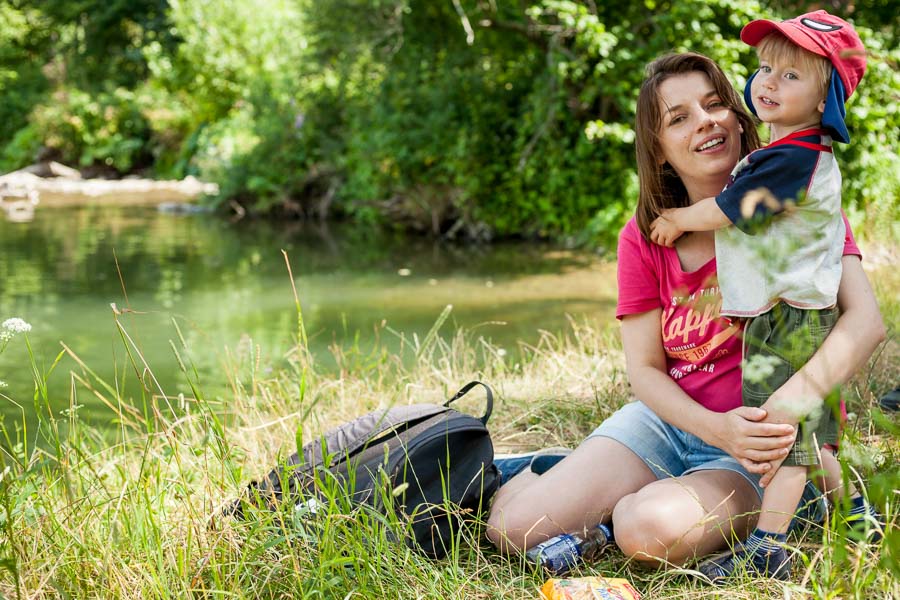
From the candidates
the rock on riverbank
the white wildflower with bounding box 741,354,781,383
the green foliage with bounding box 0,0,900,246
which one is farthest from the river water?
the rock on riverbank

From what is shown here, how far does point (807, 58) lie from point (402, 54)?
913cm

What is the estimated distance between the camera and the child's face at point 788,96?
75.0 inches

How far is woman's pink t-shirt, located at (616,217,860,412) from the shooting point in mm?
2143

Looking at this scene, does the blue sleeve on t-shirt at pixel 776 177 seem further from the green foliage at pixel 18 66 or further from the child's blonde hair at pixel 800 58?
the green foliage at pixel 18 66

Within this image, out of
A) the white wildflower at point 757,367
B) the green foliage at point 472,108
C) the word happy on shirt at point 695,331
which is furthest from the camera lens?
the green foliage at point 472,108

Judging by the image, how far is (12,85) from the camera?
22.0 meters

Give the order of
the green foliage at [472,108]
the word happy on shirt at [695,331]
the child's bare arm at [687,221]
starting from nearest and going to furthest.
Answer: the child's bare arm at [687,221]
the word happy on shirt at [695,331]
the green foliage at [472,108]

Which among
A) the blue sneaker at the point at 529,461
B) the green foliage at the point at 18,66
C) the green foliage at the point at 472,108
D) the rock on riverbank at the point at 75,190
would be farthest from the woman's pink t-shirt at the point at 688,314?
the green foliage at the point at 18,66

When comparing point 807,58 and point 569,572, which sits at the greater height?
point 807,58

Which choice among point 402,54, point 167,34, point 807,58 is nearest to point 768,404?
point 807,58

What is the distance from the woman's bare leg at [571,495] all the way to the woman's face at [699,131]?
2.30 ft

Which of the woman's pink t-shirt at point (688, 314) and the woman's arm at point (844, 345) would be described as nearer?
the woman's arm at point (844, 345)

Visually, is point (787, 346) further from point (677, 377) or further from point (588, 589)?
point (588, 589)

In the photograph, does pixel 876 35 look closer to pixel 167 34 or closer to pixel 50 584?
pixel 50 584
